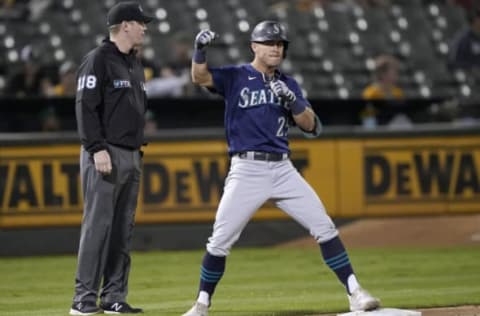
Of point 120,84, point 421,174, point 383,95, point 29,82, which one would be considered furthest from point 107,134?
point 383,95

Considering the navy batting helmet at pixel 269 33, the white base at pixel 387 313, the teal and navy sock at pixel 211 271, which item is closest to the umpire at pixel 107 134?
the teal and navy sock at pixel 211 271

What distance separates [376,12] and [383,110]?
4638 millimetres

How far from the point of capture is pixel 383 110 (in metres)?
16.4

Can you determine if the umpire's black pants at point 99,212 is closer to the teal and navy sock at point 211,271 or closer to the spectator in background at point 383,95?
the teal and navy sock at point 211,271

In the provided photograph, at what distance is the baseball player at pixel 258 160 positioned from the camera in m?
7.82

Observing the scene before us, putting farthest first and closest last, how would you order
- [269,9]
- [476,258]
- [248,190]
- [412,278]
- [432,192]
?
1. [269,9]
2. [432,192]
3. [476,258]
4. [412,278]
5. [248,190]

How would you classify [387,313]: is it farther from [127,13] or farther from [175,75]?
[175,75]

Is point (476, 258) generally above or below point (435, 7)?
below

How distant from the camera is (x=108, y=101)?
8266mm

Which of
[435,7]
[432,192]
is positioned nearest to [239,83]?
[432,192]

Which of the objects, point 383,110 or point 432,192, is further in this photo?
point 383,110

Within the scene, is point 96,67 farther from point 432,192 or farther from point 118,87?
point 432,192

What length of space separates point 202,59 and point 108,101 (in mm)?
826

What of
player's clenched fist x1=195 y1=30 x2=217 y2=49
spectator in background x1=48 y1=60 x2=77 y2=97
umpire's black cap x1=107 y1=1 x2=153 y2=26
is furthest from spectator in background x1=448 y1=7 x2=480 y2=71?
player's clenched fist x1=195 y1=30 x2=217 y2=49
